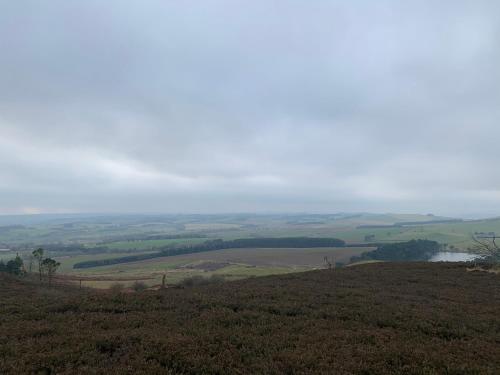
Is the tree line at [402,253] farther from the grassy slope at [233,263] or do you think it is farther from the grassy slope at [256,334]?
the grassy slope at [256,334]

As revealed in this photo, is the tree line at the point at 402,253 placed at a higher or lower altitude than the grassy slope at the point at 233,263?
higher

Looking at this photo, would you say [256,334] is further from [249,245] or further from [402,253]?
[249,245]

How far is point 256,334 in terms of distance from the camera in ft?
36.8

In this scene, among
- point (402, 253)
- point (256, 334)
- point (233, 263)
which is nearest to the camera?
point (256, 334)

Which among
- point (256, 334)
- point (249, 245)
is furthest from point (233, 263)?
point (256, 334)

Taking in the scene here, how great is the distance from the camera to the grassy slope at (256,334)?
8.34 meters

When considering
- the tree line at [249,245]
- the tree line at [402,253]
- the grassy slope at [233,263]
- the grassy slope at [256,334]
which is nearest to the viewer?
the grassy slope at [256,334]

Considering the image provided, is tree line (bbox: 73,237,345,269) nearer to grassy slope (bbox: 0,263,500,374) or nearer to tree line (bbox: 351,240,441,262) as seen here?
tree line (bbox: 351,240,441,262)

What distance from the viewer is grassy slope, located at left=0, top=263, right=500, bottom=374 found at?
8336 millimetres

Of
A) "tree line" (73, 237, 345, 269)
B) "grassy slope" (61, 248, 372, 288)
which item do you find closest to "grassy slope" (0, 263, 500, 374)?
"grassy slope" (61, 248, 372, 288)

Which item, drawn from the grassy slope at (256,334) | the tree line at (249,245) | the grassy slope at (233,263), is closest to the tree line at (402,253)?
the grassy slope at (233,263)

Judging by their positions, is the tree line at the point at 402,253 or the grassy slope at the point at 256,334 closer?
the grassy slope at the point at 256,334

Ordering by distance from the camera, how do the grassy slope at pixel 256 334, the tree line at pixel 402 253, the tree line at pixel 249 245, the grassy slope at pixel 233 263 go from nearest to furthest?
the grassy slope at pixel 256 334
the grassy slope at pixel 233 263
the tree line at pixel 402 253
the tree line at pixel 249 245

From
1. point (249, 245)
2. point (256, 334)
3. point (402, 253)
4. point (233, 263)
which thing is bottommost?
point (233, 263)
